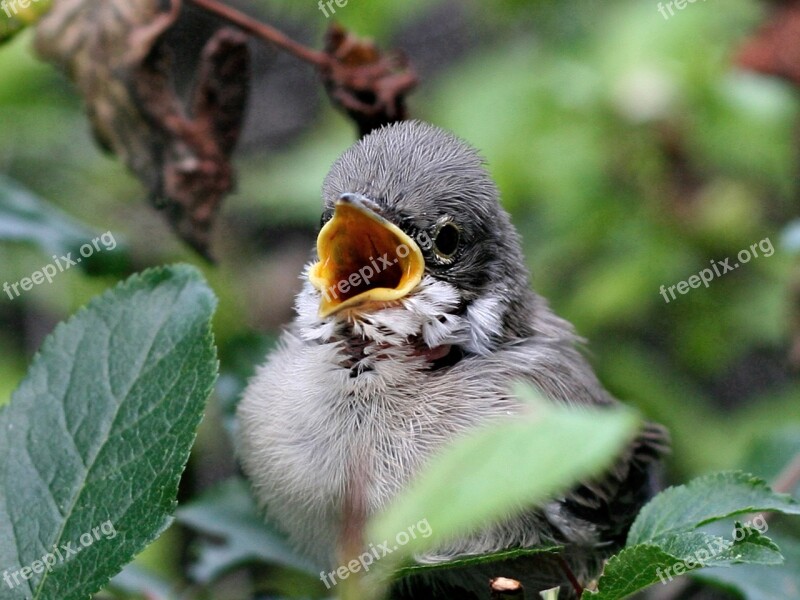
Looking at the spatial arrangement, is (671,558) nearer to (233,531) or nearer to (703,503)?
(703,503)

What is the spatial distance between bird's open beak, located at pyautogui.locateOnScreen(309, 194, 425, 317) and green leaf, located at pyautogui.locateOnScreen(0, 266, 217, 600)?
29cm

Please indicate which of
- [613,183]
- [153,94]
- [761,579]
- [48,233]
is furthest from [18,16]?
[613,183]

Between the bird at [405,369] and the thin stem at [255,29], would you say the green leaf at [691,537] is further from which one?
the thin stem at [255,29]

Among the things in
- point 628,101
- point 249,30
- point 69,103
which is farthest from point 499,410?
point 69,103

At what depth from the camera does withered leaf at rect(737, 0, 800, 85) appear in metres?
3.28

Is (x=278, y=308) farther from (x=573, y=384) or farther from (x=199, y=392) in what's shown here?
(x=199, y=392)

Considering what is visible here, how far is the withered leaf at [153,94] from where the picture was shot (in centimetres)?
213

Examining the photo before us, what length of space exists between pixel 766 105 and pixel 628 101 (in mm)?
485

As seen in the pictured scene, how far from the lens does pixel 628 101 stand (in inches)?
137

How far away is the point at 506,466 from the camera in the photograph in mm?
769

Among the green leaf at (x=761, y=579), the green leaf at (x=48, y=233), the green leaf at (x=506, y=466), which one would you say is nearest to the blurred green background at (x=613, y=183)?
the green leaf at (x=48, y=233)

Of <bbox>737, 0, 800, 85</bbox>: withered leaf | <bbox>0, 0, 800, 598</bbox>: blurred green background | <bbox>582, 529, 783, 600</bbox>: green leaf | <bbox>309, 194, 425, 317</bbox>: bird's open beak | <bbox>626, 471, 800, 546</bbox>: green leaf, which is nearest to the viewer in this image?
<bbox>582, 529, 783, 600</bbox>: green leaf

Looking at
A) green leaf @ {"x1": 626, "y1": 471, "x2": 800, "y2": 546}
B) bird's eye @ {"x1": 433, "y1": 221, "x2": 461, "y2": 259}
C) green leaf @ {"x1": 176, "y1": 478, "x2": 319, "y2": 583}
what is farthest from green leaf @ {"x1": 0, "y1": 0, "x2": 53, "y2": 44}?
green leaf @ {"x1": 626, "y1": 471, "x2": 800, "y2": 546}

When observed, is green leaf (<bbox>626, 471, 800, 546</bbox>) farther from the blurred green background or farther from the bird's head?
the blurred green background
